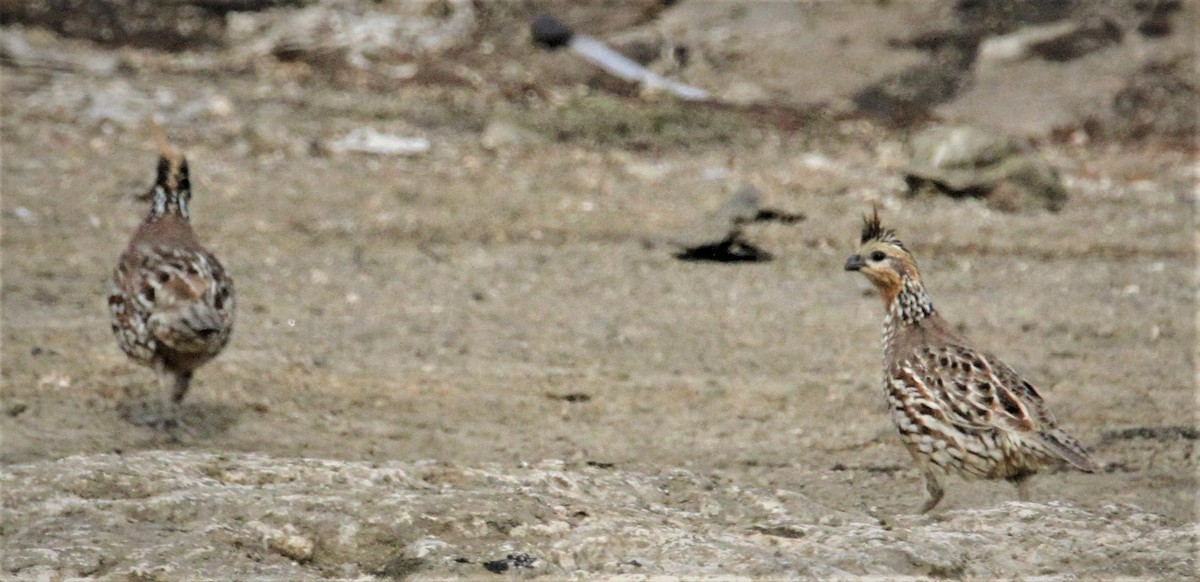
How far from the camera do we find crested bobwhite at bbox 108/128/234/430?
7383 millimetres

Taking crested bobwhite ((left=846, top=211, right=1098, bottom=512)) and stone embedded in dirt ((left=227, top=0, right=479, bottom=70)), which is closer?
crested bobwhite ((left=846, top=211, right=1098, bottom=512))

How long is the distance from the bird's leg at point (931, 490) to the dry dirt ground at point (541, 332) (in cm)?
7

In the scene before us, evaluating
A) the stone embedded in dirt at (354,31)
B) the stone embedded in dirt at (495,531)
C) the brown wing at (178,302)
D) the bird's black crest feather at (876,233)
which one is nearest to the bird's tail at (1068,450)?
the stone embedded in dirt at (495,531)

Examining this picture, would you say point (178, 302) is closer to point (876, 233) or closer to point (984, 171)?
point (876, 233)

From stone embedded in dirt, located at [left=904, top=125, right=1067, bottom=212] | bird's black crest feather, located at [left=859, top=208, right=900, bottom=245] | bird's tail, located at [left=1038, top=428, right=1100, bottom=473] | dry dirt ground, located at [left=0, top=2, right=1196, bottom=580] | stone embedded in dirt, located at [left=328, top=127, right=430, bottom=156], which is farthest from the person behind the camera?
stone embedded in dirt, located at [left=328, top=127, right=430, bottom=156]

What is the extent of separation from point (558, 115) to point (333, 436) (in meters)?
7.05

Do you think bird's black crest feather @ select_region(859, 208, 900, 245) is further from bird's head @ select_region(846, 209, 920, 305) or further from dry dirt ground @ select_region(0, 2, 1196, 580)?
dry dirt ground @ select_region(0, 2, 1196, 580)

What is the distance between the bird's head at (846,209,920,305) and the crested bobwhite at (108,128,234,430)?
2.86 meters

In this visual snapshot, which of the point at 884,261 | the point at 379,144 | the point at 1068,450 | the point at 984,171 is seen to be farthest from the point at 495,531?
the point at 379,144

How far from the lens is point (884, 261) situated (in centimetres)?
709

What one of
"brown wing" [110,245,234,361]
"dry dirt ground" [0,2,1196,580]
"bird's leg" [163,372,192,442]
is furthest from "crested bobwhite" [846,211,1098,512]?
"bird's leg" [163,372,192,442]

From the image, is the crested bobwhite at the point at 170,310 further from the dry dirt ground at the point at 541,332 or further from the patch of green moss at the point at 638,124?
the patch of green moss at the point at 638,124

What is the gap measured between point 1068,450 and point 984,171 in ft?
21.7

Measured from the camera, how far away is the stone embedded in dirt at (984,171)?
1231 cm
